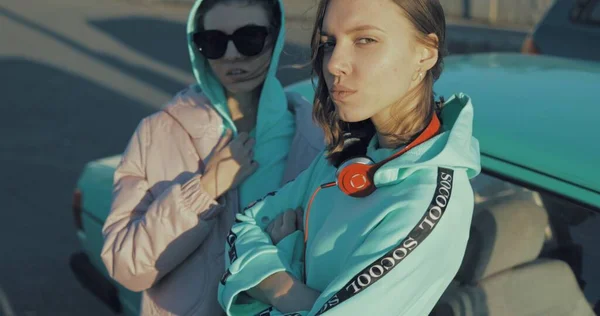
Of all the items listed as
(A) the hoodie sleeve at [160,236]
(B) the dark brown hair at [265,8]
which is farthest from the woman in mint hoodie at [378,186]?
(B) the dark brown hair at [265,8]

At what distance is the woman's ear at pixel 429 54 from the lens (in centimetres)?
150

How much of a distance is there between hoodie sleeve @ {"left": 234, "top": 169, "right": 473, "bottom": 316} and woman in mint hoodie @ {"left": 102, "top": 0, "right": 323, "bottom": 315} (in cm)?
69

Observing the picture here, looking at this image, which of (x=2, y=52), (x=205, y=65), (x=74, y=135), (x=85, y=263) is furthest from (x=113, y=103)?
(x=205, y=65)

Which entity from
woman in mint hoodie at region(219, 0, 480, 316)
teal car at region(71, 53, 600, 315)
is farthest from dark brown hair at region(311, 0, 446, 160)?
teal car at region(71, 53, 600, 315)

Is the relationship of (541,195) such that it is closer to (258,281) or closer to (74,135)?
(258,281)

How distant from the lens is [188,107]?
2234mm

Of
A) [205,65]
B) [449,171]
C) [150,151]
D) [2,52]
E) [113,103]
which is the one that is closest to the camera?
[449,171]

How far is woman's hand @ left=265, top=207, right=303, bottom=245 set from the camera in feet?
5.81

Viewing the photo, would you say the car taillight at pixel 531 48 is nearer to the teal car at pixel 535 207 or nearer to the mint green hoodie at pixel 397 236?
the teal car at pixel 535 207

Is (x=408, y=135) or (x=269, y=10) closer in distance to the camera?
(x=408, y=135)

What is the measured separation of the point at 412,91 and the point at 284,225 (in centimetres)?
47

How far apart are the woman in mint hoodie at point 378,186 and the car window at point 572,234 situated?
463 millimetres

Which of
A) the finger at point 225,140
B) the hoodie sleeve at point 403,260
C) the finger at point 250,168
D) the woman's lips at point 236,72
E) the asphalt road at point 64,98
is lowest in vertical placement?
the asphalt road at point 64,98

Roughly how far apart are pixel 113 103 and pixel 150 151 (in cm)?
558
